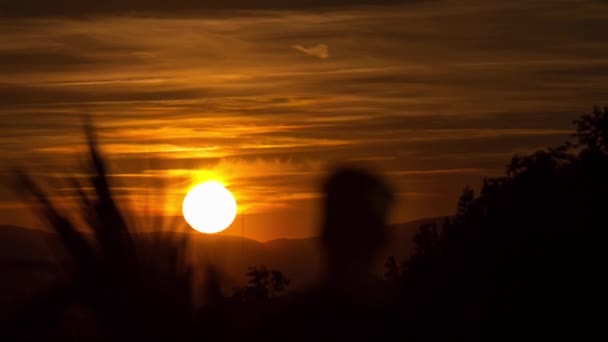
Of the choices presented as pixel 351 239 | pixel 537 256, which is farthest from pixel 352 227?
pixel 537 256

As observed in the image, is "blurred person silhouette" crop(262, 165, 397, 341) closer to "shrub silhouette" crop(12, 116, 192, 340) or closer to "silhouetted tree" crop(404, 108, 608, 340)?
"shrub silhouette" crop(12, 116, 192, 340)

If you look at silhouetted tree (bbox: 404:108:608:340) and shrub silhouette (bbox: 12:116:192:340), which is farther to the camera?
silhouetted tree (bbox: 404:108:608:340)

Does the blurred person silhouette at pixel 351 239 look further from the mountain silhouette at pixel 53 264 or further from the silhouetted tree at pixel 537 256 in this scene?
the silhouetted tree at pixel 537 256

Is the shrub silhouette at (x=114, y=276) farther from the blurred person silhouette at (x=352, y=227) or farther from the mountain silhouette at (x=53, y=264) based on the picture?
the blurred person silhouette at (x=352, y=227)

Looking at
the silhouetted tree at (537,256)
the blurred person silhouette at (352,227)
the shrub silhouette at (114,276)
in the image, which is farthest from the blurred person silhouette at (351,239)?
the silhouetted tree at (537,256)

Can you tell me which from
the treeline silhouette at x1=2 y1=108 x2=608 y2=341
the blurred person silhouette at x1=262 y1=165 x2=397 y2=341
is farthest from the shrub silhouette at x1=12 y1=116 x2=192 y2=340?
the blurred person silhouette at x1=262 y1=165 x2=397 y2=341

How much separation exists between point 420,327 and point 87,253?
77.8 inches

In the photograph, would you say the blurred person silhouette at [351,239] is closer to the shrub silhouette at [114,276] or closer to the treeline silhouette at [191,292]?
the treeline silhouette at [191,292]

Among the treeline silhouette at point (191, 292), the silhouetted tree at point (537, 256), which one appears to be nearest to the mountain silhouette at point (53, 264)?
the treeline silhouette at point (191, 292)

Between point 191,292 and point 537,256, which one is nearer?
point 191,292

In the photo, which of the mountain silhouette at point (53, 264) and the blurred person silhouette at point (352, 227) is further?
the mountain silhouette at point (53, 264)

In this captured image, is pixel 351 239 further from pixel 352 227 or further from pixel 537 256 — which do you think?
pixel 537 256

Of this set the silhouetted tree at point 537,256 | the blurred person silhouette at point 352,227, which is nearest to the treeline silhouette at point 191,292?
the blurred person silhouette at point 352,227

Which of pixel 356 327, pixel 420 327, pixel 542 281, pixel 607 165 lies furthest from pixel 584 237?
pixel 356 327
